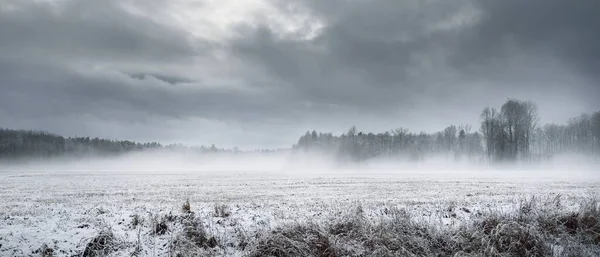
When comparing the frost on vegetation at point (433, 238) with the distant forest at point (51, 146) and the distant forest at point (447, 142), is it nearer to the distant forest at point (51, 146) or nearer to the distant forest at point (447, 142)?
the distant forest at point (447, 142)

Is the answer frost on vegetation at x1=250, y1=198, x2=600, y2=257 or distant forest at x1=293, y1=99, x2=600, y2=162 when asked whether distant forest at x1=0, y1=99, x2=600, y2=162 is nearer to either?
distant forest at x1=293, y1=99, x2=600, y2=162

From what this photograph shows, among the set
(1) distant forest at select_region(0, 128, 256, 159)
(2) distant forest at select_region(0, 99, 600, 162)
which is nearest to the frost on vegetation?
(2) distant forest at select_region(0, 99, 600, 162)

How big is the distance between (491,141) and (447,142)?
6537 centimetres

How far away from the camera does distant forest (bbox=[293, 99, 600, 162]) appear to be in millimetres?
91312

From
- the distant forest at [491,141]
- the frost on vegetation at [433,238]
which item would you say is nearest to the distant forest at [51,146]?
the distant forest at [491,141]

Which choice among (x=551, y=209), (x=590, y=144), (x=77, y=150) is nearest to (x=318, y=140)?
(x=590, y=144)

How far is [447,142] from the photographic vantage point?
15988 centimetres

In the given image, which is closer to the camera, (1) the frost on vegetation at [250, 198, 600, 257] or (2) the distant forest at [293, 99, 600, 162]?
(1) the frost on vegetation at [250, 198, 600, 257]

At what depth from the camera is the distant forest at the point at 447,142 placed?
9181cm

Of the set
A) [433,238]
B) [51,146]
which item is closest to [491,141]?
[433,238]

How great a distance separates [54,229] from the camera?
11211 millimetres

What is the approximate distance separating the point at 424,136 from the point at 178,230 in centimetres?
17648

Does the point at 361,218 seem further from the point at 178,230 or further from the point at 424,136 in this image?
the point at 424,136

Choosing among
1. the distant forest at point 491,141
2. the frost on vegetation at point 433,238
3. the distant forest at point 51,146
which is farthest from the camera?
the distant forest at point 51,146
